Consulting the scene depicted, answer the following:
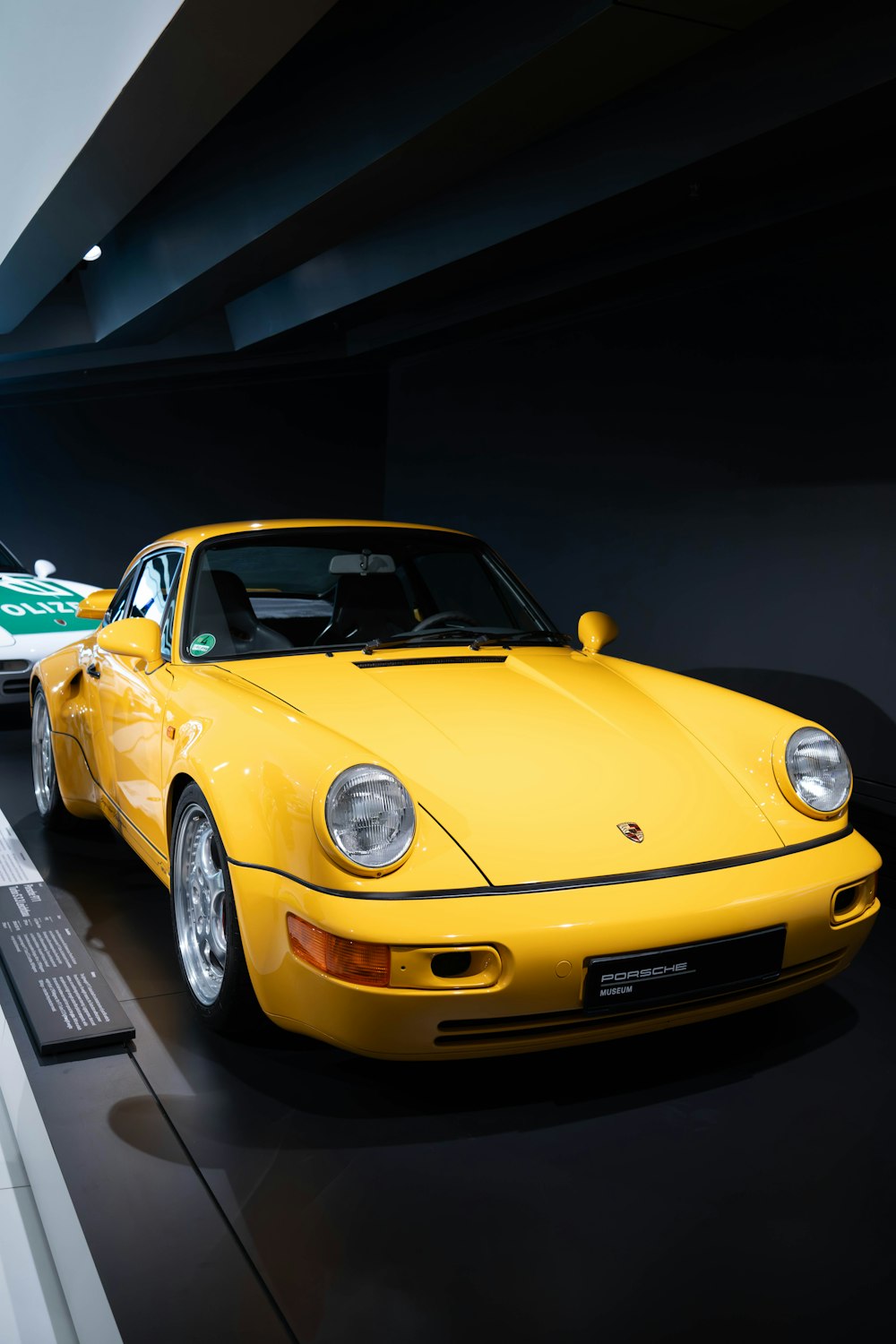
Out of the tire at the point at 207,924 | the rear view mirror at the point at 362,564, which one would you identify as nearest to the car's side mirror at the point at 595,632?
the rear view mirror at the point at 362,564

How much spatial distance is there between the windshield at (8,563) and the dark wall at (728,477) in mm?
3886

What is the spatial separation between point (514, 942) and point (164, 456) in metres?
10.1

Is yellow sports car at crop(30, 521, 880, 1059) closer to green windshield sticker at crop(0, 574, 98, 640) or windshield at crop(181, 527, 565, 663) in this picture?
windshield at crop(181, 527, 565, 663)

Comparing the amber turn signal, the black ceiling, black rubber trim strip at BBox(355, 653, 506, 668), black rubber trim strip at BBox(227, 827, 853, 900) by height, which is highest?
the black ceiling

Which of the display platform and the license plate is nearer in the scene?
the display platform

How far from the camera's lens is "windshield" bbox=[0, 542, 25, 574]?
7.24 metres

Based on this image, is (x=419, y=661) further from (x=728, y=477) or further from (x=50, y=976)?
(x=728, y=477)

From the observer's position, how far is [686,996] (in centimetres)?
220

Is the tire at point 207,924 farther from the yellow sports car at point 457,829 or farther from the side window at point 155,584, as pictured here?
the side window at point 155,584

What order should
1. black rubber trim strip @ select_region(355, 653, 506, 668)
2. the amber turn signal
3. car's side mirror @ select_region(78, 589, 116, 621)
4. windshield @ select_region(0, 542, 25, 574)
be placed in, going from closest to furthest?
the amber turn signal, black rubber trim strip @ select_region(355, 653, 506, 668), car's side mirror @ select_region(78, 589, 116, 621), windshield @ select_region(0, 542, 25, 574)

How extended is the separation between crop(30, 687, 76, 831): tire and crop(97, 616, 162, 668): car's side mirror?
1129 mm

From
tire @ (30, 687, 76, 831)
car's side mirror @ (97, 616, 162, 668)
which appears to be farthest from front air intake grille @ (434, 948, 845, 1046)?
tire @ (30, 687, 76, 831)

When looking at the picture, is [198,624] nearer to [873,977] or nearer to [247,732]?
[247,732]

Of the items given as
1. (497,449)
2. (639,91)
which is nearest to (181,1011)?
(639,91)
